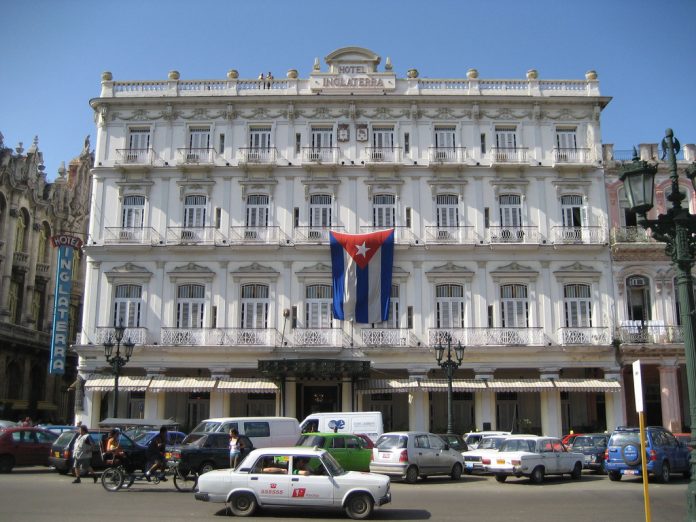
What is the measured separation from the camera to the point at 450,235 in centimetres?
3378

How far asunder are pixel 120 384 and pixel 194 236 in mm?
7746

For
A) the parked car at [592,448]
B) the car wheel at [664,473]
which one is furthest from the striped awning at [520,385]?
the car wheel at [664,473]

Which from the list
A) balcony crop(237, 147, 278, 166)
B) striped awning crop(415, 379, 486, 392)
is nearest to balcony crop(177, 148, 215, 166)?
balcony crop(237, 147, 278, 166)

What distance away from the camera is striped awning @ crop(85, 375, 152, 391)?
31.7 metres

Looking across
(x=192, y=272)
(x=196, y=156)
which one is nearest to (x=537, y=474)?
(x=192, y=272)

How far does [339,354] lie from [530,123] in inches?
597

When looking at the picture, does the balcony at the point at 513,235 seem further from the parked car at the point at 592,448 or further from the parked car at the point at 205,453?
the parked car at the point at 205,453

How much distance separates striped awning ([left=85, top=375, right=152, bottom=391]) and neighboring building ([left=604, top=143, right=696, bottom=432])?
22.2 metres

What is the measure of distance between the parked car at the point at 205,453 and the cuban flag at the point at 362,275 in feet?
40.8

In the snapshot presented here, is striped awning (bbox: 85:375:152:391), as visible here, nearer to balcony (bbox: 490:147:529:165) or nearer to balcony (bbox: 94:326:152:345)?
balcony (bbox: 94:326:152:345)

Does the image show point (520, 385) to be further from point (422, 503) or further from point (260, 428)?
point (422, 503)

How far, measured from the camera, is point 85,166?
181 feet

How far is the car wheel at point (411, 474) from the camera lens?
2080 centimetres

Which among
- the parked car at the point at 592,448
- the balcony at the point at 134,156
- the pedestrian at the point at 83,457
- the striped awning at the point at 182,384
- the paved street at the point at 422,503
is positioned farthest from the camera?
the balcony at the point at 134,156
